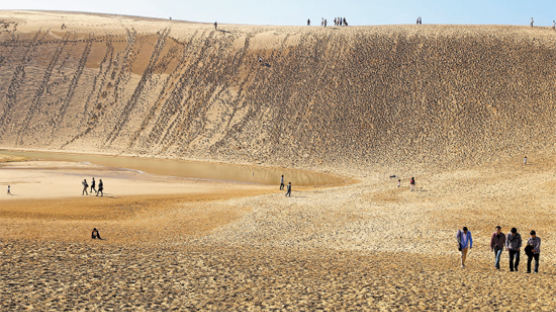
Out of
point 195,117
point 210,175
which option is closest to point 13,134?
point 195,117

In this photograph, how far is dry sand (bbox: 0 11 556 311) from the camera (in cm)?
1230

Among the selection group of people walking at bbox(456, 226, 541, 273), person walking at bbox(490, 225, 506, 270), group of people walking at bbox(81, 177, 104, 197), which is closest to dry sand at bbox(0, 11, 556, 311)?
group of people walking at bbox(456, 226, 541, 273)

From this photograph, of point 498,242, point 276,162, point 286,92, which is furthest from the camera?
point 286,92

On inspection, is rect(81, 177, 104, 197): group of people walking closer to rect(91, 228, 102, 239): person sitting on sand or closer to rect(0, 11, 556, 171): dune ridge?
rect(91, 228, 102, 239): person sitting on sand

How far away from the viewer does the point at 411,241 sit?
1925 cm

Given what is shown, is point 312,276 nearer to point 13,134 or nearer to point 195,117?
point 195,117

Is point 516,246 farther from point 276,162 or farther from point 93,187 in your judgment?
point 276,162

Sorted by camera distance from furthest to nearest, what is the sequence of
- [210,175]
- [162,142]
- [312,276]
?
[162,142] < [210,175] < [312,276]

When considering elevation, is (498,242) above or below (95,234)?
above

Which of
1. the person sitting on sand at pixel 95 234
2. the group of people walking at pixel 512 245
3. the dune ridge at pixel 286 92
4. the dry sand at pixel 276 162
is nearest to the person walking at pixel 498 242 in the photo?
the group of people walking at pixel 512 245

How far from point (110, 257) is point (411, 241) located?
471 inches

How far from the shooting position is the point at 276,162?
54438 mm

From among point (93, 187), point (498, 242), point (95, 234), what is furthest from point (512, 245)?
point (93, 187)

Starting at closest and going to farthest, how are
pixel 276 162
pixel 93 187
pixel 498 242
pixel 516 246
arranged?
pixel 516 246, pixel 498 242, pixel 93 187, pixel 276 162
